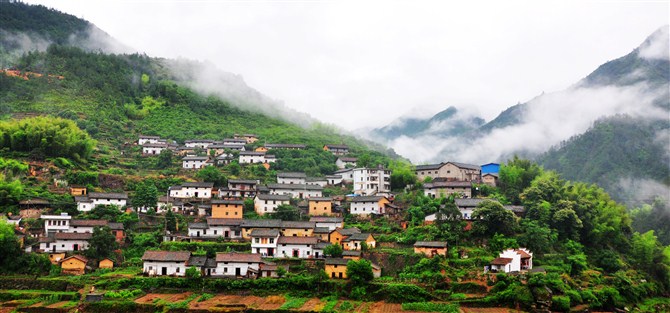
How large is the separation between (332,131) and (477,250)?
6821cm

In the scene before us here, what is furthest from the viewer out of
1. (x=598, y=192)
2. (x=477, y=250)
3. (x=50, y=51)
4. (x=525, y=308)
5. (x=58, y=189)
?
(x=50, y=51)

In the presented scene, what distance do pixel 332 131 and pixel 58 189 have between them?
208ft

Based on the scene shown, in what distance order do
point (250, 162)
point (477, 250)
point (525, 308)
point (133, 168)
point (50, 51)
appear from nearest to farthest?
1. point (525, 308)
2. point (477, 250)
3. point (133, 168)
4. point (250, 162)
5. point (50, 51)

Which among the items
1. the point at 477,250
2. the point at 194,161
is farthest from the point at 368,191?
the point at 194,161

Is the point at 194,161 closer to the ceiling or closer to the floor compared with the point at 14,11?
closer to the floor

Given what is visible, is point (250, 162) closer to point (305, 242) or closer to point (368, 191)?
point (368, 191)

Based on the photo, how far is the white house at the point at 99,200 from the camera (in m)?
48.1

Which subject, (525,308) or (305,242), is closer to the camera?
(525,308)

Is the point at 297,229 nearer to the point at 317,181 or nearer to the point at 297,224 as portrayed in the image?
the point at 297,224

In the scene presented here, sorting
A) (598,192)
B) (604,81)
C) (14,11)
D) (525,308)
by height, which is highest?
(14,11)

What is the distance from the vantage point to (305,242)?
43469 mm

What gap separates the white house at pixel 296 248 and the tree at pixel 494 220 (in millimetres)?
13343

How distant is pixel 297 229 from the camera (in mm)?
46594

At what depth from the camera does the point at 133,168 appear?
211ft
